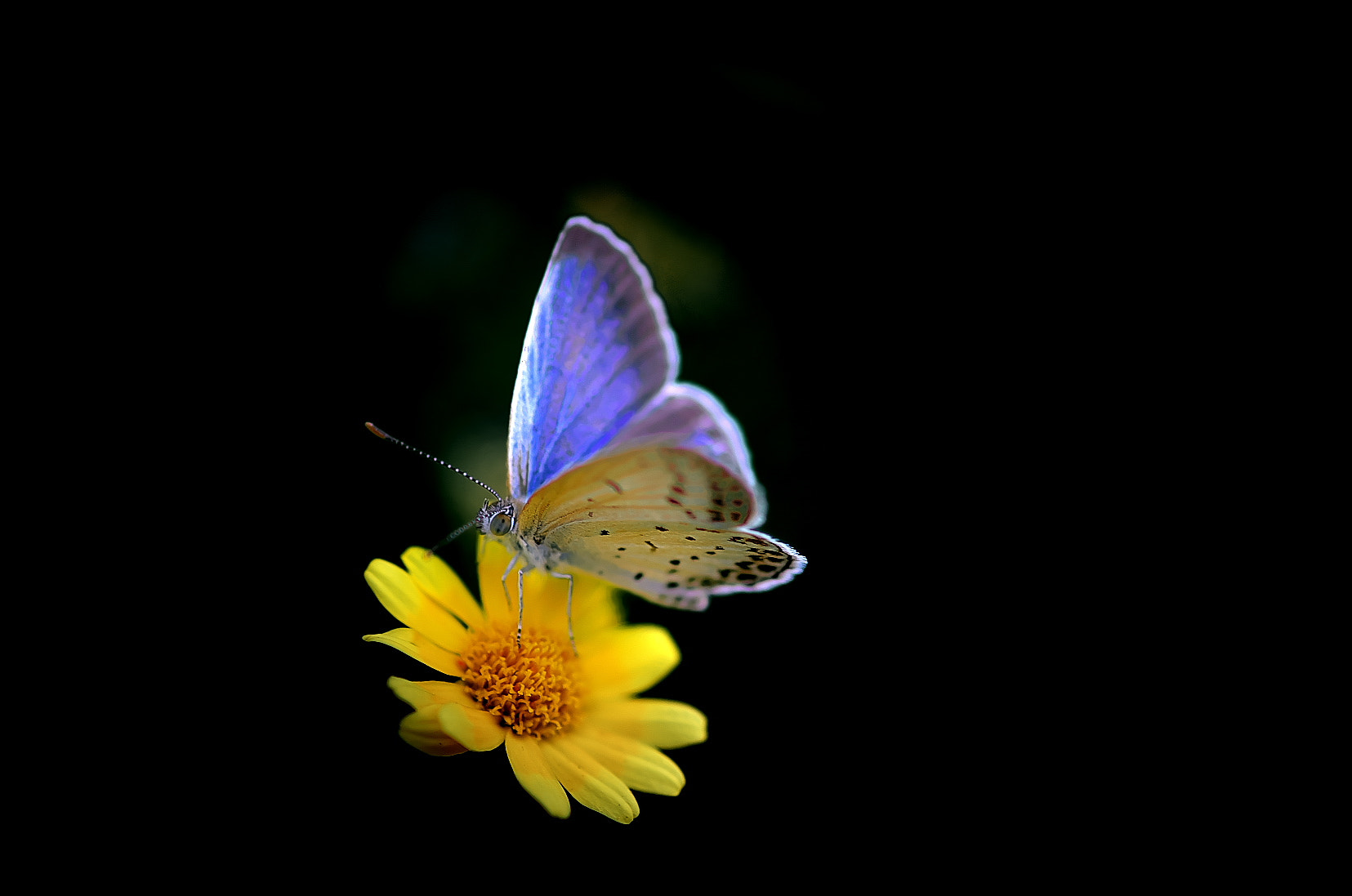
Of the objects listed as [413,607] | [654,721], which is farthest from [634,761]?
[413,607]

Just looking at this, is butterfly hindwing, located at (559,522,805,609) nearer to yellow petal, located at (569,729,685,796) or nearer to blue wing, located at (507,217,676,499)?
blue wing, located at (507,217,676,499)

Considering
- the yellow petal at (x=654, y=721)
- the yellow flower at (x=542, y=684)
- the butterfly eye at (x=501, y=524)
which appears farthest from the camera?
the yellow petal at (x=654, y=721)

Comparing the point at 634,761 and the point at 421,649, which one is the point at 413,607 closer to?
the point at 421,649

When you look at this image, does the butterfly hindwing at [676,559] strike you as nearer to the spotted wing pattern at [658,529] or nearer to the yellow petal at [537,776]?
the spotted wing pattern at [658,529]

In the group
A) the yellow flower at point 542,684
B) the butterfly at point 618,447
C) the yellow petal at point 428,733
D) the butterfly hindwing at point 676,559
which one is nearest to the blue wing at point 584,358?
the butterfly at point 618,447

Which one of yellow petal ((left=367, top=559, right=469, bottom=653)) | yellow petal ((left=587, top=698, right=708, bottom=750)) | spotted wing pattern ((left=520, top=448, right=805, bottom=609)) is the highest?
spotted wing pattern ((left=520, top=448, right=805, bottom=609))

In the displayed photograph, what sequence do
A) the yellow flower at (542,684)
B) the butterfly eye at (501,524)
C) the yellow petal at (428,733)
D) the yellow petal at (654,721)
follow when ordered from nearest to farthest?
the yellow petal at (428,733) < the yellow flower at (542,684) < the butterfly eye at (501,524) < the yellow petal at (654,721)

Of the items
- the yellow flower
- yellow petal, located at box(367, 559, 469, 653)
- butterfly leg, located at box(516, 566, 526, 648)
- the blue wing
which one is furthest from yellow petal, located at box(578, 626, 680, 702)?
the blue wing
